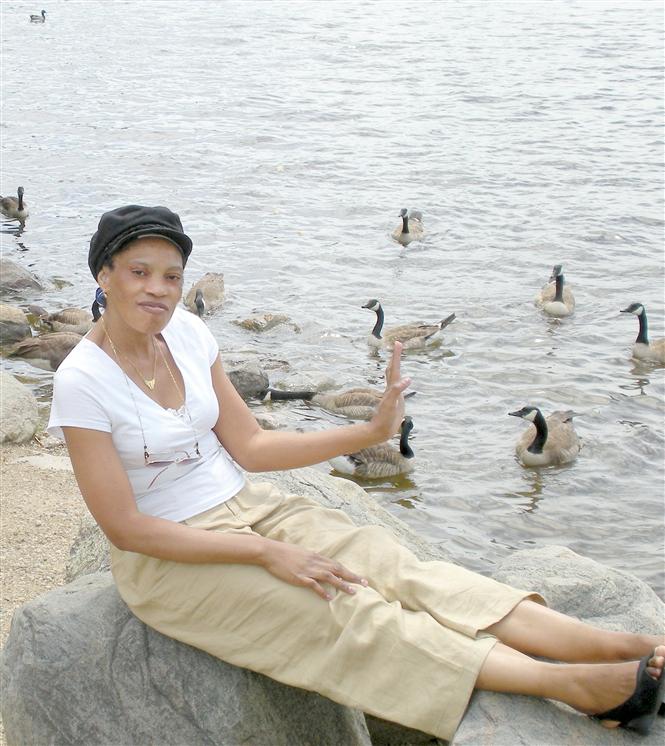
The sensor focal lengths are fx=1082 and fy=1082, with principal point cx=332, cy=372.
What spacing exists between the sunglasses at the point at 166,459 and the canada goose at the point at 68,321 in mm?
8575

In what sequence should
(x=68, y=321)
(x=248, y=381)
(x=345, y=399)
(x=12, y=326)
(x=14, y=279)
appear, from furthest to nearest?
(x=14, y=279), (x=68, y=321), (x=12, y=326), (x=248, y=381), (x=345, y=399)

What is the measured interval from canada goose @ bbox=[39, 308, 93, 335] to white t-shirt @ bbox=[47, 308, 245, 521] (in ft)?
27.4

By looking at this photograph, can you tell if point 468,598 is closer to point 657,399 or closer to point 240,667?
point 240,667

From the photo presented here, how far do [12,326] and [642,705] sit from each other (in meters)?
9.99

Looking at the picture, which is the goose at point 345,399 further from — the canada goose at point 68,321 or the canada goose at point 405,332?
the canada goose at point 68,321

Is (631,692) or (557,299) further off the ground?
(631,692)

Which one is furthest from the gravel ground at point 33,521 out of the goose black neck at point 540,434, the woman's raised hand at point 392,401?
the goose black neck at point 540,434

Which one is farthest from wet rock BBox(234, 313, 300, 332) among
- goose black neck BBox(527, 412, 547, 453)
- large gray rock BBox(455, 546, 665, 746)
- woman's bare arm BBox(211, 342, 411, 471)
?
woman's bare arm BBox(211, 342, 411, 471)

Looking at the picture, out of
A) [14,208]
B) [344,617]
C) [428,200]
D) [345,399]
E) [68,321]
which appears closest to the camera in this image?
[344,617]

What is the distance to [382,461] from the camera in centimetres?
962

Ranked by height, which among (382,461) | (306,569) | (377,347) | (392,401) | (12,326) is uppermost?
(392,401)

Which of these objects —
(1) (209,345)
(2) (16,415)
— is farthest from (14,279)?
(1) (209,345)

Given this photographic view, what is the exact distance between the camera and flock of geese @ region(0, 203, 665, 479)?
31.2 ft

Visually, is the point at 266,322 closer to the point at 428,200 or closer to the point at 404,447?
the point at 404,447
